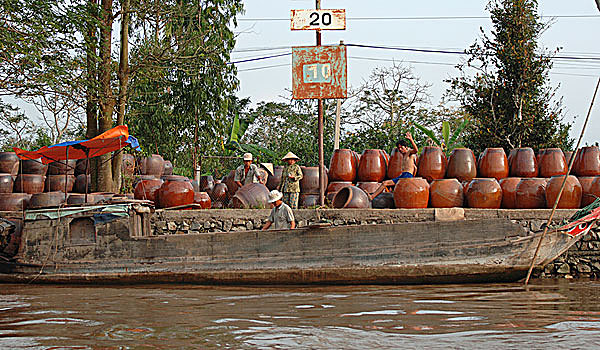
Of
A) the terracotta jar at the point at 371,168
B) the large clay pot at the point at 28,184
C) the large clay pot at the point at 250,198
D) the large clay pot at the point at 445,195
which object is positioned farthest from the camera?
the large clay pot at the point at 28,184

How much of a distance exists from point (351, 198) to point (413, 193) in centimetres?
109

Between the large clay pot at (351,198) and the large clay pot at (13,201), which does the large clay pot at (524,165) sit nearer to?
the large clay pot at (351,198)

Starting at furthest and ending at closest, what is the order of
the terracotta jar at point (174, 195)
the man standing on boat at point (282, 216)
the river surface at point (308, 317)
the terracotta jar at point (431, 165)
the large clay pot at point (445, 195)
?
the terracotta jar at point (431, 165), the terracotta jar at point (174, 195), the large clay pot at point (445, 195), the man standing on boat at point (282, 216), the river surface at point (308, 317)

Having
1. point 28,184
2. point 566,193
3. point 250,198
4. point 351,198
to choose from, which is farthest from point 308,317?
point 28,184

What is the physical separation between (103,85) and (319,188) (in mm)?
5573

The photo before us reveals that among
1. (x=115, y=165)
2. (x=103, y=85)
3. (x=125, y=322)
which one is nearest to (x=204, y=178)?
(x=115, y=165)

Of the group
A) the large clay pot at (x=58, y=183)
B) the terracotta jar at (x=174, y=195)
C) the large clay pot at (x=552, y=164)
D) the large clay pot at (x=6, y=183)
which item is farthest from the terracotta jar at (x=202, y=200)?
the large clay pot at (x=552, y=164)

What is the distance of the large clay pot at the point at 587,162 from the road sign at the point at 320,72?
4408mm

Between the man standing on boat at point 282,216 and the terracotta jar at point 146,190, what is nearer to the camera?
the man standing on boat at point 282,216

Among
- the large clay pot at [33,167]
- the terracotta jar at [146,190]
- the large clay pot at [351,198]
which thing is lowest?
the large clay pot at [351,198]

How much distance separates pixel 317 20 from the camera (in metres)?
10.3

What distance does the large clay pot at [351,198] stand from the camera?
401 inches

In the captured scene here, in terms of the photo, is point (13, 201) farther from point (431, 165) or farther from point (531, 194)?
point (531, 194)

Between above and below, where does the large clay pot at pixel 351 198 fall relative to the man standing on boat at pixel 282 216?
above
